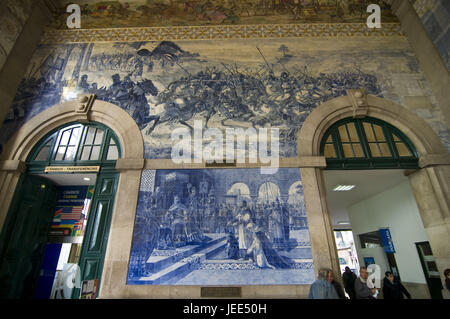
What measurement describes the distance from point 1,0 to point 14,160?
4.90 m

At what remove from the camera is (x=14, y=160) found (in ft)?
22.0

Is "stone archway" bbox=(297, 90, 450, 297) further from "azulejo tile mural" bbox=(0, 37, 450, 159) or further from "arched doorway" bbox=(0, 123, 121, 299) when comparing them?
"arched doorway" bbox=(0, 123, 121, 299)

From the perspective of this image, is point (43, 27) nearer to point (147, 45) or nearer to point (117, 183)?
point (147, 45)

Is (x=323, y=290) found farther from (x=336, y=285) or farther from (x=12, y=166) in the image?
(x=12, y=166)

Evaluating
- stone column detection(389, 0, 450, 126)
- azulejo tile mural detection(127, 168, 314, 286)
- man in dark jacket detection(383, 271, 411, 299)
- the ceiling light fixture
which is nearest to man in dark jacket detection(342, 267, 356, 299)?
man in dark jacket detection(383, 271, 411, 299)

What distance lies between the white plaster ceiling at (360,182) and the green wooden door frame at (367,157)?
305 mm

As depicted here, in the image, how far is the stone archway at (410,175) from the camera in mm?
5918

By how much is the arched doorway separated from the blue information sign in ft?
30.1

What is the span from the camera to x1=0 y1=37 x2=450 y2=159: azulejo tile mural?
7160 millimetres

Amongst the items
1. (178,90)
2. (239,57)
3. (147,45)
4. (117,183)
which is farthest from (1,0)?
(239,57)

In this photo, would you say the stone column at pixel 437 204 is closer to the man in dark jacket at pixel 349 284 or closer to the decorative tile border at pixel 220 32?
the man in dark jacket at pixel 349 284

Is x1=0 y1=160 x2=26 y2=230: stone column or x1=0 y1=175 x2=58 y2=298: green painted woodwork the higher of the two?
x1=0 y1=160 x2=26 y2=230: stone column

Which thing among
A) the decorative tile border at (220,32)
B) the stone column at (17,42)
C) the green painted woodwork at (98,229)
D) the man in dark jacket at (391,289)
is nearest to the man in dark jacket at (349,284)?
the man in dark jacket at (391,289)

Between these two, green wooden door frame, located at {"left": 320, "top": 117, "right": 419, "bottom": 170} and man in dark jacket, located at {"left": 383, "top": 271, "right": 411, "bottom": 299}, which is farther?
green wooden door frame, located at {"left": 320, "top": 117, "right": 419, "bottom": 170}
